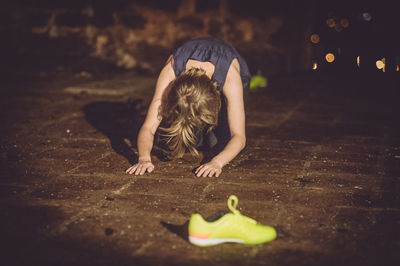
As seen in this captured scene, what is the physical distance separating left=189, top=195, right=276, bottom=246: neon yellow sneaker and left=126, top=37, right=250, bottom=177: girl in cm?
89

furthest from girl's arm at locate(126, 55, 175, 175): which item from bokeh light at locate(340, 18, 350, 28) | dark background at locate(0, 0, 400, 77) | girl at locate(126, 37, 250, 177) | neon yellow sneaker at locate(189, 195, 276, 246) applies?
bokeh light at locate(340, 18, 350, 28)

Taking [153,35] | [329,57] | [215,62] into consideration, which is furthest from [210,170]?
[329,57]

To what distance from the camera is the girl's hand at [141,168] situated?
3.20 m

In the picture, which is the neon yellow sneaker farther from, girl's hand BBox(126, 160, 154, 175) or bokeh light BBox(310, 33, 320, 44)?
bokeh light BBox(310, 33, 320, 44)

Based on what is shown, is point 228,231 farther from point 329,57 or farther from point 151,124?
point 329,57

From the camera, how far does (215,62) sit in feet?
10.8

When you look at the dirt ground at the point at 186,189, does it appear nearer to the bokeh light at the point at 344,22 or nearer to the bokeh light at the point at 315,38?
the bokeh light at the point at 315,38

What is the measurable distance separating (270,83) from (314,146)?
3507mm

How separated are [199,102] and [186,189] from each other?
508 mm

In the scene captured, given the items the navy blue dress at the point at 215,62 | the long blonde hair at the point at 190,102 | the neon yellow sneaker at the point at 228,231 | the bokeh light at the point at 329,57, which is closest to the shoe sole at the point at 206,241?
the neon yellow sneaker at the point at 228,231

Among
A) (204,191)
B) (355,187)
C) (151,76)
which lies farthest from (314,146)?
(151,76)

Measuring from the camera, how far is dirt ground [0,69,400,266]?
7.02 feet

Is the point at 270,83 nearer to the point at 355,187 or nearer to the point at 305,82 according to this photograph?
the point at 305,82

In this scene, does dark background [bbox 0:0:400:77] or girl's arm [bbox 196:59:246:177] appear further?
dark background [bbox 0:0:400:77]
